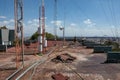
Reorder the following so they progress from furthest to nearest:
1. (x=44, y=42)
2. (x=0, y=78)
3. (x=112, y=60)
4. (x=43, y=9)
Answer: (x=44, y=42)
(x=43, y=9)
(x=112, y=60)
(x=0, y=78)

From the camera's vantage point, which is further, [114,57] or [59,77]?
[114,57]

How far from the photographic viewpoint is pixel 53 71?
2247cm

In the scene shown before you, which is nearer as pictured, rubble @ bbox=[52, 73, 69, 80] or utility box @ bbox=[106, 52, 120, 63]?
rubble @ bbox=[52, 73, 69, 80]

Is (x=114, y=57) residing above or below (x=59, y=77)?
above

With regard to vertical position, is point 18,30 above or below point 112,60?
above

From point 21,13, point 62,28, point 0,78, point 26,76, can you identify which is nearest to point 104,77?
point 26,76

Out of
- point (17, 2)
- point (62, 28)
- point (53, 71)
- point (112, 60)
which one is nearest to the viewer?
point (53, 71)

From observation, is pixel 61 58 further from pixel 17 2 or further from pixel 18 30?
pixel 17 2

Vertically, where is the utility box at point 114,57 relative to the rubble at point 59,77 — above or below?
above

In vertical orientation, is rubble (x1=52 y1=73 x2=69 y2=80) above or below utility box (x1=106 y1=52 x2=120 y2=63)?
below

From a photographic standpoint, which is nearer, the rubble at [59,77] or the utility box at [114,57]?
the rubble at [59,77]

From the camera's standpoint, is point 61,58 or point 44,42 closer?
point 61,58

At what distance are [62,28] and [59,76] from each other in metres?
44.0

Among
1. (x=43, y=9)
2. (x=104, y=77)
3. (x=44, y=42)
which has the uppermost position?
(x=43, y=9)
